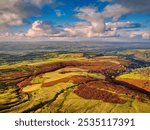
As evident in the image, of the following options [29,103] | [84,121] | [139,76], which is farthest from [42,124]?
[139,76]

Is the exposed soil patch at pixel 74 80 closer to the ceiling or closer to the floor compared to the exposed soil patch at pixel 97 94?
closer to the ceiling

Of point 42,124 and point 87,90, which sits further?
point 87,90

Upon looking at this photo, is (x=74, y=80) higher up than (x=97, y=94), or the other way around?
(x=74, y=80)

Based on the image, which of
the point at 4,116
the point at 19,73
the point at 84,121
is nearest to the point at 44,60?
the point at 19,73

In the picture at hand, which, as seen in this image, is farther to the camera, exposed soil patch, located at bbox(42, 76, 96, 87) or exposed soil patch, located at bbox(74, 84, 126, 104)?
exposed soil patch, located at bbox(42, 76, 96, 87)

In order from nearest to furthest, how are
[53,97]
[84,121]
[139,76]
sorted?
[84,121] < [53,97] < [139,76]

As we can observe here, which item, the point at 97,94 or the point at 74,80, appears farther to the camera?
the point at 74,80

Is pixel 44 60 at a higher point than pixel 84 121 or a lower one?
higher

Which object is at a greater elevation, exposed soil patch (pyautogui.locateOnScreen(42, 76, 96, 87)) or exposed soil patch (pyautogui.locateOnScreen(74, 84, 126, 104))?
exposed soil patch (pyautogui.locateOnScreen(42, 76, 96, 87))

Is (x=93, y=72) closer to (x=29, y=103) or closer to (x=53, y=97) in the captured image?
(x=53, y=97)

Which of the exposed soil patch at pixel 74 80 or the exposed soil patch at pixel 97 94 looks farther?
the exposed soil patch at pixel 74 80

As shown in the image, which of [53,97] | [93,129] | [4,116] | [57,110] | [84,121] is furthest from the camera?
[53,97]
